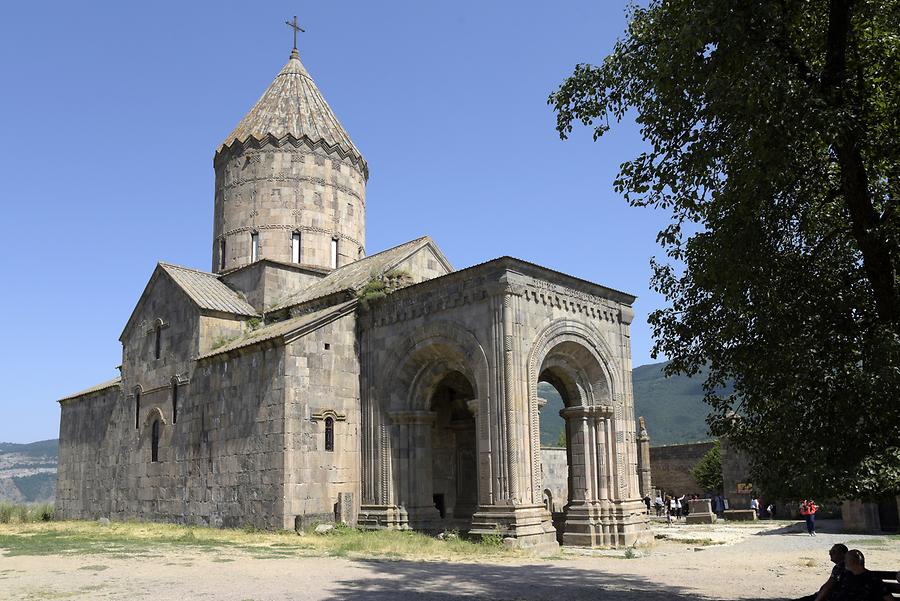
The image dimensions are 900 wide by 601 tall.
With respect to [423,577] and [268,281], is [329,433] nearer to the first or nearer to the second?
[268,281]

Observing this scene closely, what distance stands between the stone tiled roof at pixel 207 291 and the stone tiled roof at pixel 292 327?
116 cm

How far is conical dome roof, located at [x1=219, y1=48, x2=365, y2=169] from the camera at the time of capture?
2517 cm

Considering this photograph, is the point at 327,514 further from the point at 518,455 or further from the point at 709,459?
the point at 709,459

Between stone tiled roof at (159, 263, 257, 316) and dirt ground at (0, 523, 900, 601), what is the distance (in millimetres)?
9519

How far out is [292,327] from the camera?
19234 mm

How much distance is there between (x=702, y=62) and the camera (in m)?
8.94

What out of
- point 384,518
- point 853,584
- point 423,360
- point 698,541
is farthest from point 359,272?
point 853,584

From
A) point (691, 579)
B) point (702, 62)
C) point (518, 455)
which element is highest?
point (702, 62)

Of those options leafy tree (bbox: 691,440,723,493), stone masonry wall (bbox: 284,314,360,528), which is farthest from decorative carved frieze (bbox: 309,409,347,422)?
leafy tree (bbox: 691,440,723,493)

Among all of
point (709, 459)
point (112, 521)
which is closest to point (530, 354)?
point (112, 521)

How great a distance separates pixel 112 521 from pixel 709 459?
24696 mm

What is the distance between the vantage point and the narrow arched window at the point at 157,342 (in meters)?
23.3

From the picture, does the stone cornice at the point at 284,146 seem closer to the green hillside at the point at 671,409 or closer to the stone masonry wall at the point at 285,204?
the stone masonry wall at the point at 285,204

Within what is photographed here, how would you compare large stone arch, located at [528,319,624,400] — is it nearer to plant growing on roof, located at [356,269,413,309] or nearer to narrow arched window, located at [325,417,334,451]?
plant growing on roof, located at [356,269,413,309]
